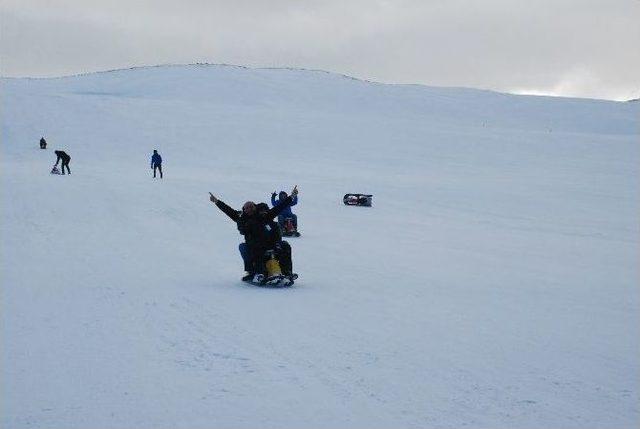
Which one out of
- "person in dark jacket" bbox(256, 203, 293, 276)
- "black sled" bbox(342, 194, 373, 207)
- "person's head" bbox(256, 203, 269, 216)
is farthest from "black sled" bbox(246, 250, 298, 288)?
"black sled" bbox(342, 194, 373, 207)

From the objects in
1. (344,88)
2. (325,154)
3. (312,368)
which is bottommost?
(312,368)

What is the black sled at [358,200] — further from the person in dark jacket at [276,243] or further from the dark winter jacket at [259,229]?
the dark winter jacket at [259,229]

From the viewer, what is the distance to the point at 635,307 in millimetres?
9242

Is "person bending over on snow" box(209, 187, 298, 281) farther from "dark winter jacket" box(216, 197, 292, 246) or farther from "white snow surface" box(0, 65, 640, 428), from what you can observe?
"white snow surface" box(0, 65, 640, 428)

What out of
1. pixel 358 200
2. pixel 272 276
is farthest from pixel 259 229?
pixel 358 200

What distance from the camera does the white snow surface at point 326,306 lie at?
16.2ft

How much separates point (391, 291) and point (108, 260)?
4.16 m

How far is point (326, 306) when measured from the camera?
8383 mm

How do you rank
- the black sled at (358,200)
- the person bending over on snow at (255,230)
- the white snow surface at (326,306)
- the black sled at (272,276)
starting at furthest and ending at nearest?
the black sled at (358,200)
the person bending over on snow at (255,230)
the black sled at (272,276)
the white snow surface at (326,306)

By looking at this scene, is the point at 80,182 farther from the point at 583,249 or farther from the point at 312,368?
the point at 312,368

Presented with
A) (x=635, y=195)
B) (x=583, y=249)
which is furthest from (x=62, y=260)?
(x=635, y=195)

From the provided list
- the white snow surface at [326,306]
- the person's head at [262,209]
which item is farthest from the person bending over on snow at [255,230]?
the white snow surface at [326,306]

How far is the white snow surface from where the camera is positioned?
4.94 meters

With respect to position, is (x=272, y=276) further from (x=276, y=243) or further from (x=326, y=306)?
(x=326, y=306)
